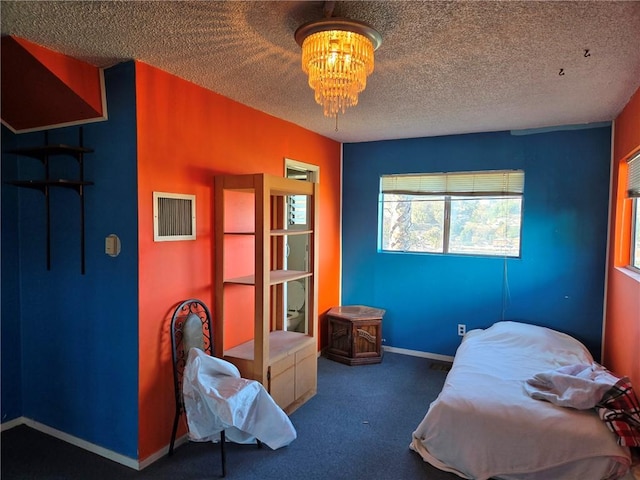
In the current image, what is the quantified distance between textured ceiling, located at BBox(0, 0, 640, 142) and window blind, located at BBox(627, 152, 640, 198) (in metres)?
0.43

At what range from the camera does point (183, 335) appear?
250 centimetres

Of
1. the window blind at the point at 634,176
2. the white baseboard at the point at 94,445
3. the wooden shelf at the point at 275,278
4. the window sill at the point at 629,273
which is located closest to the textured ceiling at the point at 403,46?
the window blind at the point at 634,176

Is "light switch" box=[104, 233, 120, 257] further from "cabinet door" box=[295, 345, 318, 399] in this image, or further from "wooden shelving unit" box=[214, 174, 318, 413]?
"cabinet door" box=[295, 345, 318, 399]

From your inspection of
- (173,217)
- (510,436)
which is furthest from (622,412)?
(173,217)

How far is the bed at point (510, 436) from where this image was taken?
2.11m

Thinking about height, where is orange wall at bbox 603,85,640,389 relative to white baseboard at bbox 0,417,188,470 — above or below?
above

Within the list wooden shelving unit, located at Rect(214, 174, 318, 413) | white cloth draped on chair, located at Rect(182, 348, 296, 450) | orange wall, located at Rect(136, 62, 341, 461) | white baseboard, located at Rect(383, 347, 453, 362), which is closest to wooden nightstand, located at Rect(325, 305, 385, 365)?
white baseboard, located at Rect(383, 347, 453, 362)

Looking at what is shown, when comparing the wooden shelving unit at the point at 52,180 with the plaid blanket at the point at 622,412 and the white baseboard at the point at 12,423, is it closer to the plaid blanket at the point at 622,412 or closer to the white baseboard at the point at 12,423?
the white baseboard at the point at 12,423

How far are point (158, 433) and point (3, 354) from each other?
1.27m

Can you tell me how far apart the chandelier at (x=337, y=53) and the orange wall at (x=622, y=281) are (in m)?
2.03

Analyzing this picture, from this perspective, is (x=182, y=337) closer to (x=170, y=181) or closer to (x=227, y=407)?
(x=227, y=407)

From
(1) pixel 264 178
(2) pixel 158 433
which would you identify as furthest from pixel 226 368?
(1) pixel 264 178

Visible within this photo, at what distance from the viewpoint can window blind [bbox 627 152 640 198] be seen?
279 cm

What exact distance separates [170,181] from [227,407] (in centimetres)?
140
